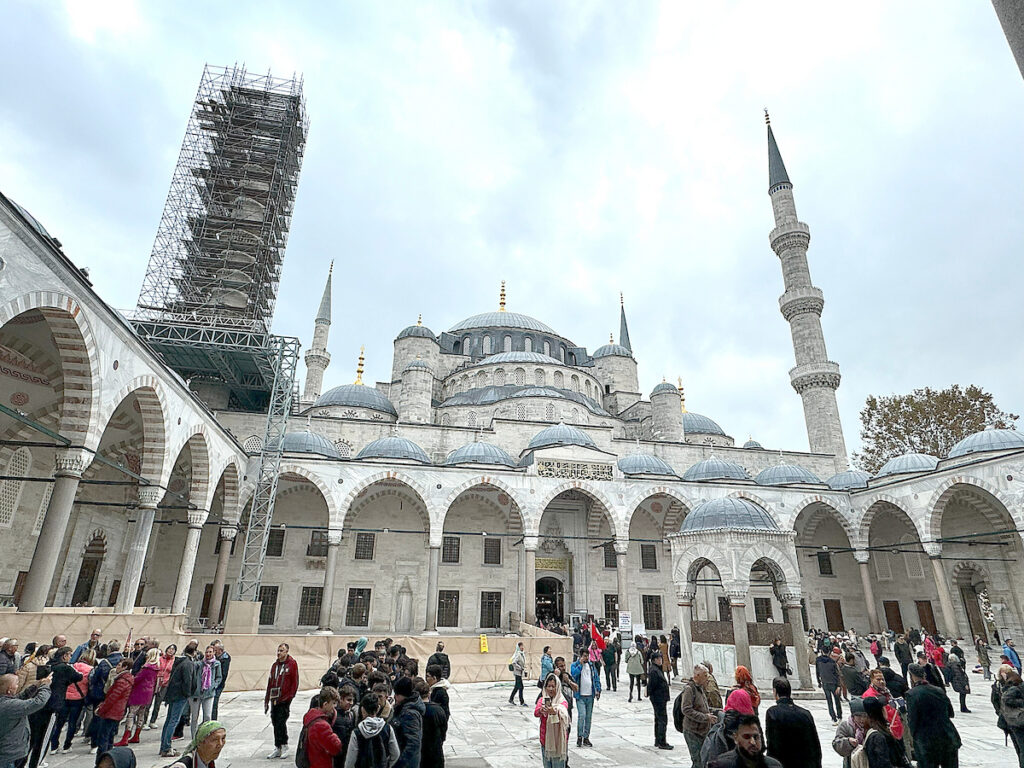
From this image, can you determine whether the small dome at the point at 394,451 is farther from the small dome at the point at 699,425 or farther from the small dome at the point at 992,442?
the small dome at the point at 992,442

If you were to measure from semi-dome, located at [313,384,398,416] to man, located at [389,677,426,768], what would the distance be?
19855mm

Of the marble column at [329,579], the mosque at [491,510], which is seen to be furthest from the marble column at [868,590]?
the marble column at [329,579]

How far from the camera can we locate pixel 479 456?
59.5 ft

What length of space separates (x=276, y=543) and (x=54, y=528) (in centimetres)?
1016

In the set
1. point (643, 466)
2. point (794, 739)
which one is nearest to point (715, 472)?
point (643, 466)

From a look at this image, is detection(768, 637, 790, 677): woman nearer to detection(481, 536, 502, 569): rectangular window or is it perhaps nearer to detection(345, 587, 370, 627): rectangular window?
detection(481, 536, 502, 569): rectangular window

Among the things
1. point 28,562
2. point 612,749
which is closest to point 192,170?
point 28,562

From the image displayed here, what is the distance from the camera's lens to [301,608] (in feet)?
57.8

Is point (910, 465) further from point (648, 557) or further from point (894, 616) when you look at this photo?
point (648, 557)

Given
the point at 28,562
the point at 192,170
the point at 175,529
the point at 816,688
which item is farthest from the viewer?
the point at 192,170

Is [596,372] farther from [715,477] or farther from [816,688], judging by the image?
[816,688]

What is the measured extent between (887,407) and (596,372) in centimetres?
1308

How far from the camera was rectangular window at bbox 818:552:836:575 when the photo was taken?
67.6ft

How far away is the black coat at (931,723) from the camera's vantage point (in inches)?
164
